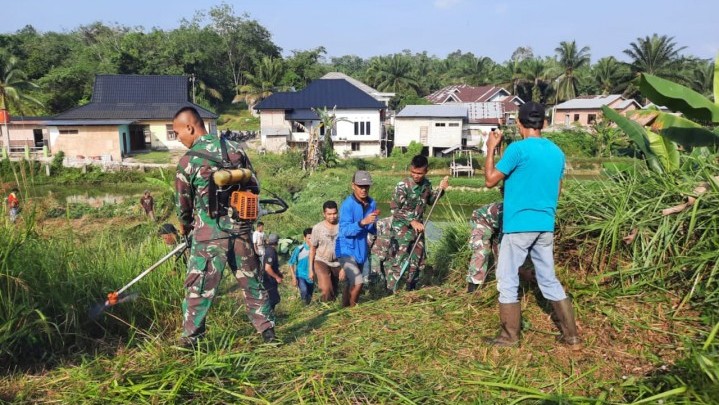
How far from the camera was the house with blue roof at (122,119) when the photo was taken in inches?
1308

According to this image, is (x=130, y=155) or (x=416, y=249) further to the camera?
(x=130, y=155)

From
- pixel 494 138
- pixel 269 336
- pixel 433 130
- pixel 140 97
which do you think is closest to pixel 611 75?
pixel 433 130

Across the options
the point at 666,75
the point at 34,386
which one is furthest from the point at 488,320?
the point at 666,75

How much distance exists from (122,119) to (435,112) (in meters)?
22.0

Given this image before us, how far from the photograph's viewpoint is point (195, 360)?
3.21 metres

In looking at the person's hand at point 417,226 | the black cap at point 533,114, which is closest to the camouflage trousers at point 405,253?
the person's hand at point 417,226

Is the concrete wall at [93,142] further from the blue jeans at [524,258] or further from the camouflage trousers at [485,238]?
the blue jeans at [524,258]

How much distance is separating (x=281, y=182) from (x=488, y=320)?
2277 centimetres

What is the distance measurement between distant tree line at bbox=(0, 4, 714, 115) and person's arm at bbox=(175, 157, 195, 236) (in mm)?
37773

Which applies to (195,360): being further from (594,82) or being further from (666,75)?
(594,82)

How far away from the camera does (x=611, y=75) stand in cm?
5062

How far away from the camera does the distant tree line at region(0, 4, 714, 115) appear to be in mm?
43344

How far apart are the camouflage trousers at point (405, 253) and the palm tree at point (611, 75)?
50.7 metres

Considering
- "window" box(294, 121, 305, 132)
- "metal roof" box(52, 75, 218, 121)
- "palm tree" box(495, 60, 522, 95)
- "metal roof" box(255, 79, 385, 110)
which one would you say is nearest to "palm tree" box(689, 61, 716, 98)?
"palm tree" box(495, 60, 522, 95)
